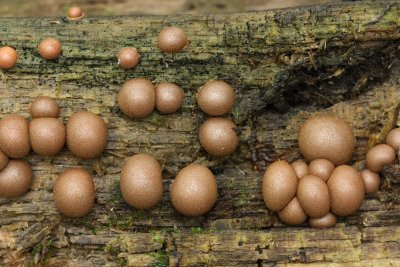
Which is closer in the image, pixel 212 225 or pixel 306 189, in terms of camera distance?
pixel 306 189

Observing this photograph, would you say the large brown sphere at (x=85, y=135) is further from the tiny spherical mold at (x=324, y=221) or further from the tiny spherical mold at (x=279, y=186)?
the tiny spherical mold at (x=324, y=221)

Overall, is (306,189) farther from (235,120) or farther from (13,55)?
(13,55)

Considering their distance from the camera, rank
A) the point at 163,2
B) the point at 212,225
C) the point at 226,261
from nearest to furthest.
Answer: the point at 226,261 < the point at 212,225 < the point at 163,2

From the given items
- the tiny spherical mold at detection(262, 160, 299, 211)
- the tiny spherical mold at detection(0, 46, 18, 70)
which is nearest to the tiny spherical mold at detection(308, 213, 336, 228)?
the tiny spherical mold at detection(262, 160, 299, 211)

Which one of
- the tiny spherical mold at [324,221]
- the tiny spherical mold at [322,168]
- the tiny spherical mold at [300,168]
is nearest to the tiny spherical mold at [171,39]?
the tiny spherical mold at [300,168]

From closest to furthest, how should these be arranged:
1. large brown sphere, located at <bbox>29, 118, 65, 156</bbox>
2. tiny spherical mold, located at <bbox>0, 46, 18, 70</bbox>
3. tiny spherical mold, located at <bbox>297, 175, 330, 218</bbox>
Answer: tiny spherical mold, located at <bbox>297, 175, 330, 218</bbox>
large brown sphere, located at <bbox>29, 118, 65, 156</bbox>
tiny spherical mold, located at <bbox>0, 46, 18, 70</bbox>

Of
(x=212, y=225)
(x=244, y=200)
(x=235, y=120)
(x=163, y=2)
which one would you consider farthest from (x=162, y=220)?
(x=163, y=2)

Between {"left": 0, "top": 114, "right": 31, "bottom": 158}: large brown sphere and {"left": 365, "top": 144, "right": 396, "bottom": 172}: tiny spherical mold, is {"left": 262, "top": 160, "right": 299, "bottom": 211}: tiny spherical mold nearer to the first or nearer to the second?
{"left": 365, "top": 144, "right": 396, "bottom": 172}: tiny spherical mold
